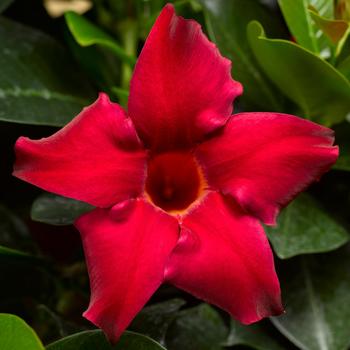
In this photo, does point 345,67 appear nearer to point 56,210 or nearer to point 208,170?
point 208,170

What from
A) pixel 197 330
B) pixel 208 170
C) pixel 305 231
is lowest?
pixel 197 330

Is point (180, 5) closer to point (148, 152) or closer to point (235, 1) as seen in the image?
point (235, 1)

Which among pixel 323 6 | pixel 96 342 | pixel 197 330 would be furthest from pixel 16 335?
pixel 323 6

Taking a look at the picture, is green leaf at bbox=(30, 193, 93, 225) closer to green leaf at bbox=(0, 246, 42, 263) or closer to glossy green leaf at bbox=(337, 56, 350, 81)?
green leaf at bbox=(0, 246, 42, 263)

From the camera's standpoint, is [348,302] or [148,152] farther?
[348,302]

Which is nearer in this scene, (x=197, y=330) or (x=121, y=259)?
(x=121, y=259)

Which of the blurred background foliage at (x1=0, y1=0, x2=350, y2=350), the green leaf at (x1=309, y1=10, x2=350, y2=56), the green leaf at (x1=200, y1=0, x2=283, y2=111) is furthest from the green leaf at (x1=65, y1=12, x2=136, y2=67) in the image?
the green leaf at (x1=309, y1=10, x2=350, y2=56)

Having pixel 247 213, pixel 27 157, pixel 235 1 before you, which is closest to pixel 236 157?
pixel 247 213
